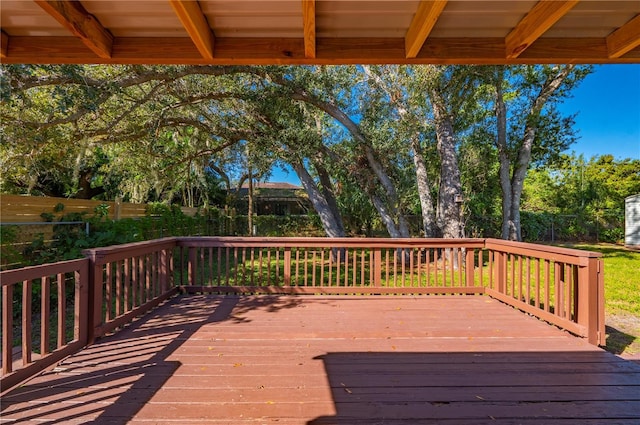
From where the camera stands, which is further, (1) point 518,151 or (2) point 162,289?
(1) point 518,151

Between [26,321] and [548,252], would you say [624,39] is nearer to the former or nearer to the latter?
[548,252]

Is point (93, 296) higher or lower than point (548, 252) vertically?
lower

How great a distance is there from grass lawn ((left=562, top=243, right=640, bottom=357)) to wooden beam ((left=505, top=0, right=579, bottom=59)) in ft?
10.1

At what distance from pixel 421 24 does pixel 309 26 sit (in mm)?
631

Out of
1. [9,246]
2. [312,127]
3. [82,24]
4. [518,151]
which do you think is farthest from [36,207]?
[518,151]

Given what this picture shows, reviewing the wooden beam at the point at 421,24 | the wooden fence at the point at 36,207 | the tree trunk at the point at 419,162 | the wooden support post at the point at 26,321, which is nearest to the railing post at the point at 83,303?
the wooden support post at the point at 26,321

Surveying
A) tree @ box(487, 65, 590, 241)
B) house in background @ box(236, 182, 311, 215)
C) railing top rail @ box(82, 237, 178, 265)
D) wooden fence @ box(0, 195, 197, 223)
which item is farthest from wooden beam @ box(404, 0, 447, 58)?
house in background @ box(236, 182, 311, 215)

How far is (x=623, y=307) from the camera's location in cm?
504

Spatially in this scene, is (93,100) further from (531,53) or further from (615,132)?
(615,132)

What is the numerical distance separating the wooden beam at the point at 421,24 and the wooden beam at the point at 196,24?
1240mm

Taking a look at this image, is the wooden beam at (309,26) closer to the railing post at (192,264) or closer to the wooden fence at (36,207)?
the railing post at (192,264)

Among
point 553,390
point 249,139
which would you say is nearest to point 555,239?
point 249,139

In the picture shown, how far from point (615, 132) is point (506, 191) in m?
11.4

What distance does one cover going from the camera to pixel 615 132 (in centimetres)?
1623
